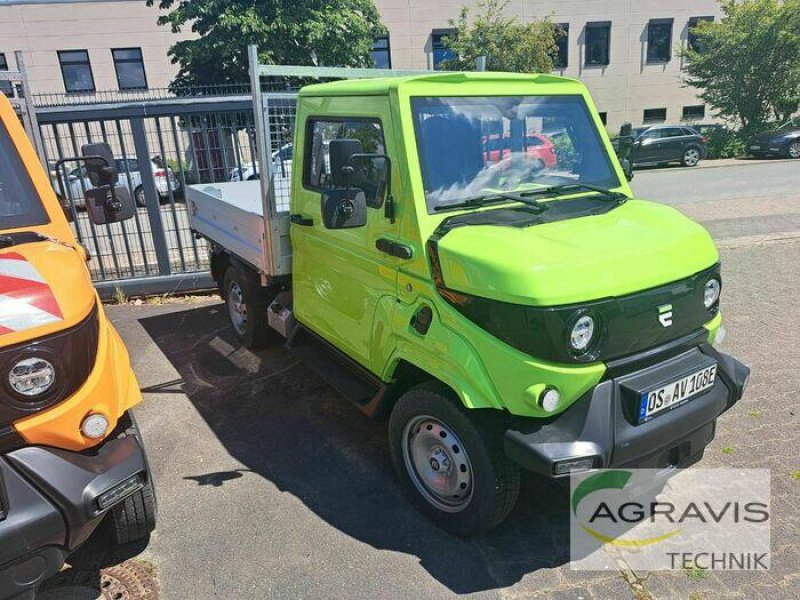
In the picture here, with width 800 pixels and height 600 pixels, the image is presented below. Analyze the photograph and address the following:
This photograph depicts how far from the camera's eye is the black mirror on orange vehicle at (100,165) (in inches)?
143

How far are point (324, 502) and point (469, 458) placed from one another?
3.59ft

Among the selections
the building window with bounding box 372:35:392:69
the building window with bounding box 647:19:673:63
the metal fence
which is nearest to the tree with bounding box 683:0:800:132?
the building window with bounding box 647:19:673:63

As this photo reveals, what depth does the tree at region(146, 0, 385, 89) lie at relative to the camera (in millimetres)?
16906

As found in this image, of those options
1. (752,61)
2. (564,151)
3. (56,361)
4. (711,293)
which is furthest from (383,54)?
(56,361)

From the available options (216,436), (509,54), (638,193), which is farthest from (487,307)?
(509,54)

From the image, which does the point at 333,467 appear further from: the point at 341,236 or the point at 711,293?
the point at 711,293

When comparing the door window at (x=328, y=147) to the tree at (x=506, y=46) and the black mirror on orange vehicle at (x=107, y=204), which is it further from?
the tree at (x=506, y=46)

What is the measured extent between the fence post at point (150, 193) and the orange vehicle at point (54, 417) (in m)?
4.66

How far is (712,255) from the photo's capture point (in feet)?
10.8

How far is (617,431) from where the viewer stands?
110 inches

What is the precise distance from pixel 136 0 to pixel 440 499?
29680 millimetres

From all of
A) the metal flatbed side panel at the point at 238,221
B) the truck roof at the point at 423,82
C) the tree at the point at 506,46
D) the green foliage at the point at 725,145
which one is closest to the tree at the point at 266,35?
the tree at the point at 506,46

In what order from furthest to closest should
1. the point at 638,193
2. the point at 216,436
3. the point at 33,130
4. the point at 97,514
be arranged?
1. the point at 638,193
2. the point at 33,130
3. the point at 216,436
4. the point at 97,514

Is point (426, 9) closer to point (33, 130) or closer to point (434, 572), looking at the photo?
point (33, 130)
